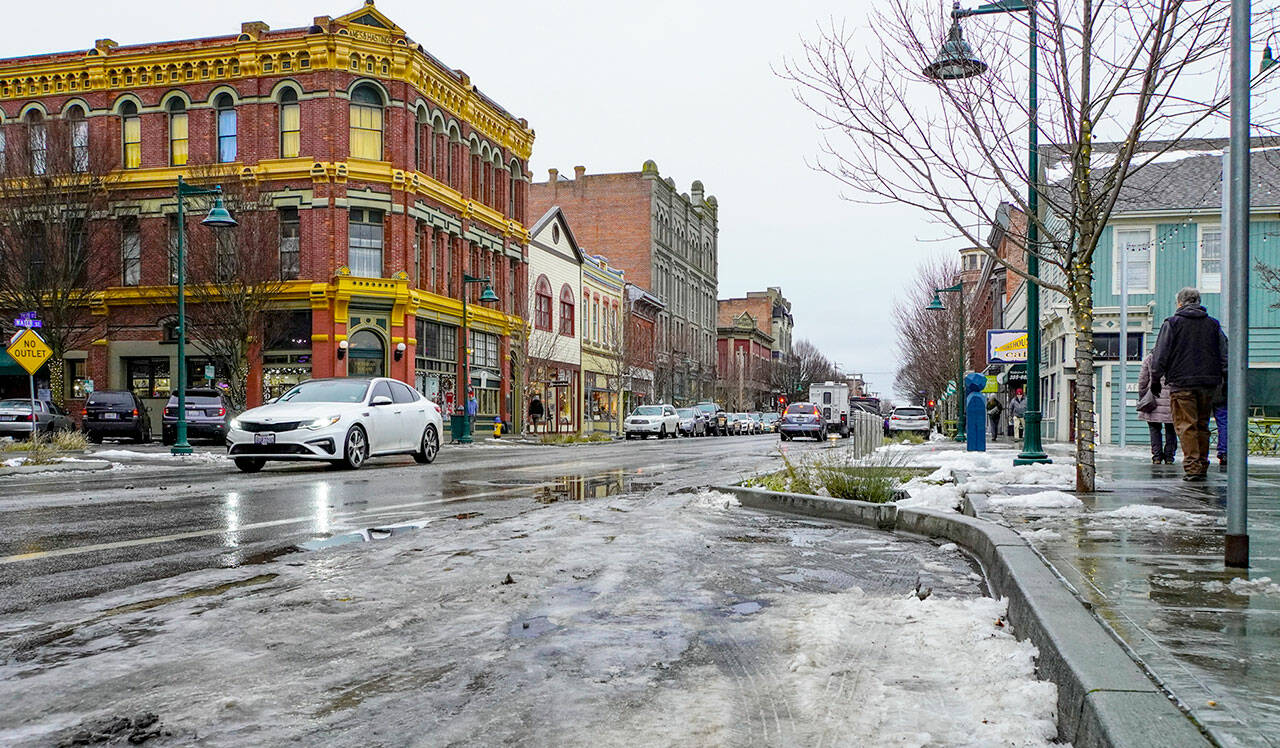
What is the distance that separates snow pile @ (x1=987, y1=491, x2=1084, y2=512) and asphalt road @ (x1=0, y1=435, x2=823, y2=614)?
171 inches

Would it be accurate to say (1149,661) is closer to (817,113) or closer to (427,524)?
(427,524)

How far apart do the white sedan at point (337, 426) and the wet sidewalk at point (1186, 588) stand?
10234 millimetres

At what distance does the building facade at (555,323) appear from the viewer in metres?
50.9

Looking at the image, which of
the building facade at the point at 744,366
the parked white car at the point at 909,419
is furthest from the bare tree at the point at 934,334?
the building facade at the point at 744,366

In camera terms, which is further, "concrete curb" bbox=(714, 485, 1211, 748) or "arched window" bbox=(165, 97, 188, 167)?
"arched window" bbox=(165, 97, 188, 167)

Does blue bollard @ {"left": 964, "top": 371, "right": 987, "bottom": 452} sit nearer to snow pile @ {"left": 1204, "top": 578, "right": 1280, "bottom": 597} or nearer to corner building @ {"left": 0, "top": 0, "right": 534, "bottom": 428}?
snow pile @ {"left": 1204, "top": 578, "right": 1280, "bottom": 597}

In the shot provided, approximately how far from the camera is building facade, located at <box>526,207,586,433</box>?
50875 millimetres

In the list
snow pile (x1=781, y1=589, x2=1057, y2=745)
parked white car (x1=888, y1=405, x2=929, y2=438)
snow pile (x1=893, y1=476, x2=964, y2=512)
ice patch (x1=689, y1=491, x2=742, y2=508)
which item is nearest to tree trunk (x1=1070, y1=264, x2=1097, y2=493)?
snow pile (x1=893, y1=476, x2=964, y2=512)

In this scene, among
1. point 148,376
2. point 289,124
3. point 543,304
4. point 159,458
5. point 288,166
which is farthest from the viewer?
point 543,304

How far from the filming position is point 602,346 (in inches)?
2447

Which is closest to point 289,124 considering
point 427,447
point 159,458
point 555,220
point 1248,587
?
point 555,220

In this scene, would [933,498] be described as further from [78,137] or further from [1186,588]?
[78,137]

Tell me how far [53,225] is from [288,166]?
769 cm

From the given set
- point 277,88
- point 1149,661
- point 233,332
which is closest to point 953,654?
point 1149,661
